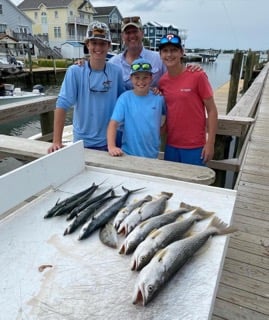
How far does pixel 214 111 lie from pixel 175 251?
2.08 m

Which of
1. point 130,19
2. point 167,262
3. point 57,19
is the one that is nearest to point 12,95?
point 130,19

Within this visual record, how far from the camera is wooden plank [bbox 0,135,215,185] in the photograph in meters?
2.14

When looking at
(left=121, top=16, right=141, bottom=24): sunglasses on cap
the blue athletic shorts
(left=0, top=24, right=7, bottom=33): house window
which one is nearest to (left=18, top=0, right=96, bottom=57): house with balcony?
(left=0, top=24, right=7, bottom=33): house window

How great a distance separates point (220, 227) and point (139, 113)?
153 centimetres

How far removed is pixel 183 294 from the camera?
1146mm

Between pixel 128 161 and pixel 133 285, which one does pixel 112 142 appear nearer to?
pixel 128 161

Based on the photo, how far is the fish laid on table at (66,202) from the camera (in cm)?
169

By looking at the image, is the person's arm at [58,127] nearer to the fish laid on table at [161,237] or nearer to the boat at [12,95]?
the fish laid on table at [161,237]

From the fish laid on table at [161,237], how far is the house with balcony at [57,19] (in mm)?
52066

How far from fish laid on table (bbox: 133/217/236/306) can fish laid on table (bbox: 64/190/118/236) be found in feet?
1.61

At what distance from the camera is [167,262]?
1.25m

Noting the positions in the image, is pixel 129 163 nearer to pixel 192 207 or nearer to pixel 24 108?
pixel 192 207

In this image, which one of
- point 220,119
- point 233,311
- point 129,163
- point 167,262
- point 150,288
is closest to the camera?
point 150,288

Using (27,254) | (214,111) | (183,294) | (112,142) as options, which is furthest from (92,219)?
(214,111)
